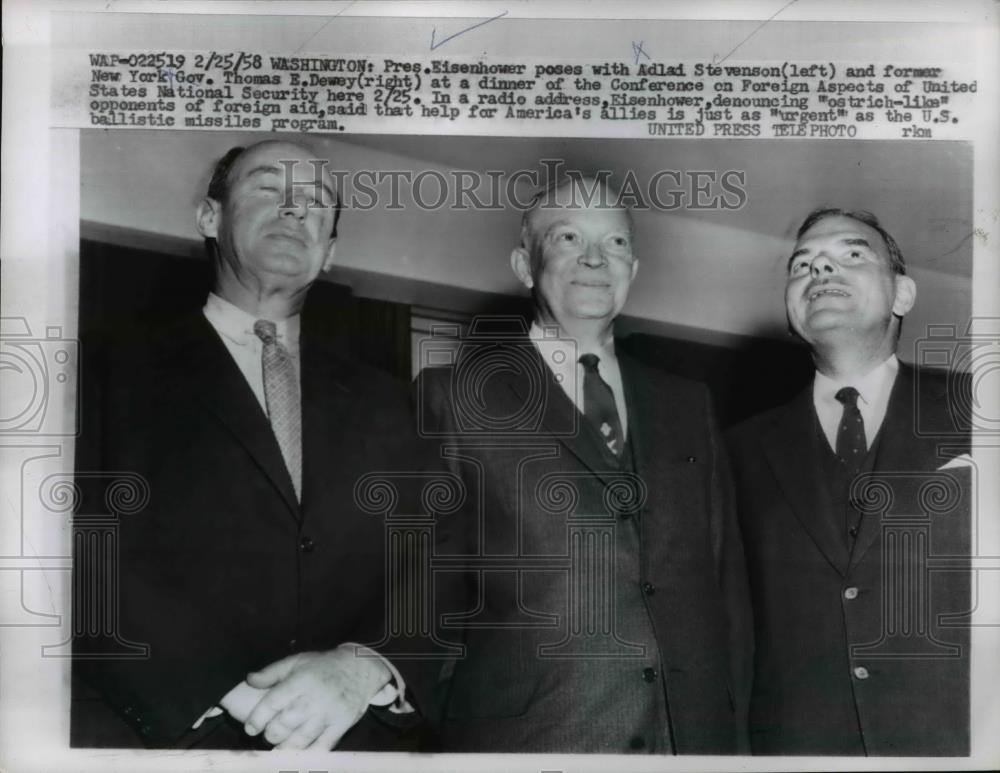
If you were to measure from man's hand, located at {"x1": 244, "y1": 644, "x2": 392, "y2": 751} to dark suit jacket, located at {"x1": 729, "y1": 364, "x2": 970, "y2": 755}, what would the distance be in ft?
3.06

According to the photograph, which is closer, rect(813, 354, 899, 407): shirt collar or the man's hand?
the man's hand

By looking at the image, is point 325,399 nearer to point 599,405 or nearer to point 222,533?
point 222,533

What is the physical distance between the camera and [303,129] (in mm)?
2619

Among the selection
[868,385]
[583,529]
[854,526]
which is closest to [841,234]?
[868,385]

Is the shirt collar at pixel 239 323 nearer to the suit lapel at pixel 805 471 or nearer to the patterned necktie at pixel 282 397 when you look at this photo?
the patterned necktie at pixel 282 397

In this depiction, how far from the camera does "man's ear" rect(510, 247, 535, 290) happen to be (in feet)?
8.53

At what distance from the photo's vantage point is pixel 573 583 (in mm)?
2568

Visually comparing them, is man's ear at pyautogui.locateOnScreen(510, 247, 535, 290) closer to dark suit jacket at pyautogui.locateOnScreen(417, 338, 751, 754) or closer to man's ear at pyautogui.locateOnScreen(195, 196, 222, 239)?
dark suit jacket at pyautogui.locateOnScreen(417, 338, 751, 754)

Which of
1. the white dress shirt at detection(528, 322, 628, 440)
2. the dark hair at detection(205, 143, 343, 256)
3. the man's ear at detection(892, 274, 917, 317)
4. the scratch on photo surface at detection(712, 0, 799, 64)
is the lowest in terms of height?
the white dress shirt at detection(528, 322, 628, 440)

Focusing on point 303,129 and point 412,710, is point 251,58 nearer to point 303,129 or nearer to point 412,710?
point 303,129

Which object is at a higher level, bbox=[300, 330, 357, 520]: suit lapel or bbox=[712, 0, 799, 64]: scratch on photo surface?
bbox=[712, 0, 799, 64]: scratch on photo surface

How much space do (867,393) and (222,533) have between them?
1.57 m

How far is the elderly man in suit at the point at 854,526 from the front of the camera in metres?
2.59

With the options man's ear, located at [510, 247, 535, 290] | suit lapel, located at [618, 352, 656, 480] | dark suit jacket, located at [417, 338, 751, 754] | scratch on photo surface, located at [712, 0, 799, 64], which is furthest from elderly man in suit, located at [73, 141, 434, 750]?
scratch on photo surface, located at [712, 0, 799, 64]
